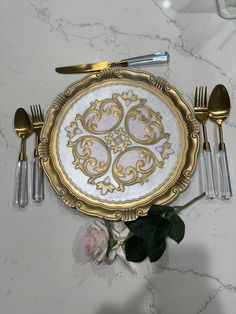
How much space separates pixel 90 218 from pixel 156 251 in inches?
6.5

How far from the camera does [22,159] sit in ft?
2.67

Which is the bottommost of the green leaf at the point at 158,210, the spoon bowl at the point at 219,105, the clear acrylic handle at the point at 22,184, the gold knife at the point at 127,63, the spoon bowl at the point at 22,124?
the green leaf at the point at 158,210

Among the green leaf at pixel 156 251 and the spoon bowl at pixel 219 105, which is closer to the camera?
the green leaf at pixel 156 251

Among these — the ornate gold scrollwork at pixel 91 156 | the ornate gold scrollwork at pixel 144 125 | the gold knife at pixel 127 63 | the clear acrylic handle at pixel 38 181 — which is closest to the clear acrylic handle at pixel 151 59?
the gold knife at pixel 127 63

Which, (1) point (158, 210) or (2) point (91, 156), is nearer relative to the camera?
(1) point (158, 210)

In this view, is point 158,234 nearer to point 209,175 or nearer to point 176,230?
point 176,230

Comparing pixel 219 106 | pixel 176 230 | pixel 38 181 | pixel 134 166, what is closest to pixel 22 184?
pixel 38 181

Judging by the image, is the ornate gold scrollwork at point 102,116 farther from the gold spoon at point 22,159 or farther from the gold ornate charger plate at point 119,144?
the gold spoon at point 22,159

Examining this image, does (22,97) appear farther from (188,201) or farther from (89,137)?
(188,201)

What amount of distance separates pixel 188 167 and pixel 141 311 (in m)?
0.30

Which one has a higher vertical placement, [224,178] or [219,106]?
[219,106]

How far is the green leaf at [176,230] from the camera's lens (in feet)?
2.16

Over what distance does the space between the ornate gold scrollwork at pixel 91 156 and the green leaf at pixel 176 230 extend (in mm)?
191

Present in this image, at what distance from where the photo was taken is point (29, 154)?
829mm
